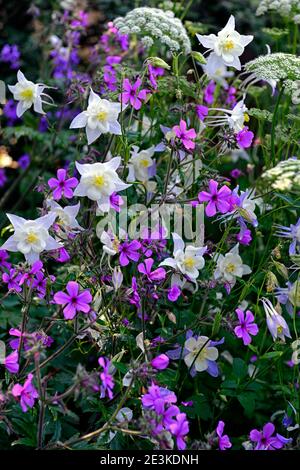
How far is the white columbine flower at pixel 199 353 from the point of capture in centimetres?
213

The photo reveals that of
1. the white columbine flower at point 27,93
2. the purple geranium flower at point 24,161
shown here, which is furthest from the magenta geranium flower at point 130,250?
the purple geranium flower at point 24,161

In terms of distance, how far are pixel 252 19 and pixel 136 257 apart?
4205mm

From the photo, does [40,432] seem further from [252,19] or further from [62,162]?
[252,19]

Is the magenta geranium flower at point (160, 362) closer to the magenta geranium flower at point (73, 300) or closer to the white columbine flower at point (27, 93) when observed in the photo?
the magenta geranium flower at point (73, 300)

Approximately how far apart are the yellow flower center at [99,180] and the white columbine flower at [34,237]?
0.44 feet

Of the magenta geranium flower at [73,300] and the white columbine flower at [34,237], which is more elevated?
the white columbine flower at [34,237]

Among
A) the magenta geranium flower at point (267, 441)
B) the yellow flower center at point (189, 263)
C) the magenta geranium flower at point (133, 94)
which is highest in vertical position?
the magenta geranium flower at point (133, 94)

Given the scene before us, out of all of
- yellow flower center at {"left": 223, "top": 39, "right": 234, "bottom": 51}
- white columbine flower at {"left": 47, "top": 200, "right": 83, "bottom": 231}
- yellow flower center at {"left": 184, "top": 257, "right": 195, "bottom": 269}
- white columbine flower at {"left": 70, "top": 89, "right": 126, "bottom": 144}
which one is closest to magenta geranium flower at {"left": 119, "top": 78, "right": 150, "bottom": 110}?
white columbine flower at {"left": 70, "top": 89, "right": 126, "bottom": 144}

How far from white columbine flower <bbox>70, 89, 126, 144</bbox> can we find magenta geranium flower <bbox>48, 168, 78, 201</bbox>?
0.12 metres

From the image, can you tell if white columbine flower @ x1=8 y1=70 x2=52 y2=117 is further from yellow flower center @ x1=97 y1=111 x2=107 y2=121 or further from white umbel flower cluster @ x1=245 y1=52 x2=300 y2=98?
white umbel flower cluster @ x1=245 y1=52 x2=300 y2=98

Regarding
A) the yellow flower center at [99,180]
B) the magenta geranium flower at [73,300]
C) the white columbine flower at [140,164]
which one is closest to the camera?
the magenta geranium flower at [73,300]

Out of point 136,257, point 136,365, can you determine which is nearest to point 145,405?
point 136,365

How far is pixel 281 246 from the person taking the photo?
205 cm

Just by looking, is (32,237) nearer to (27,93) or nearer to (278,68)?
(27,93)
